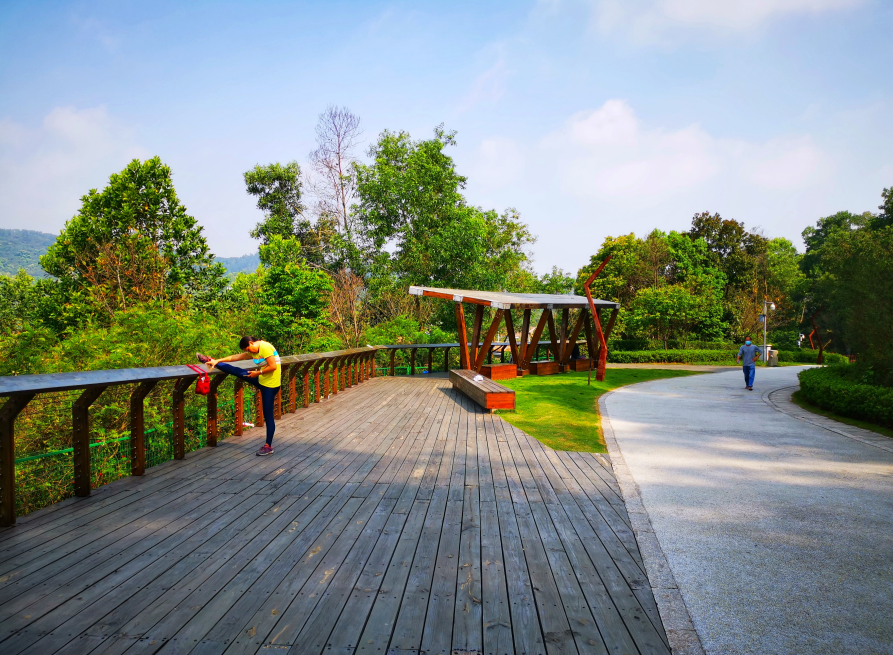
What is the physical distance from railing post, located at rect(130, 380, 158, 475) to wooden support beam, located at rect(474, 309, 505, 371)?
9722mm

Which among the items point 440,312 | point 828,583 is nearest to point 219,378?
point 828,583

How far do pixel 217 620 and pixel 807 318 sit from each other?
46549mm

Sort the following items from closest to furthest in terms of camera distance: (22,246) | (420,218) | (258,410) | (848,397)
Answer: (258,410)
(848,397)
(420,218)
(22,246)

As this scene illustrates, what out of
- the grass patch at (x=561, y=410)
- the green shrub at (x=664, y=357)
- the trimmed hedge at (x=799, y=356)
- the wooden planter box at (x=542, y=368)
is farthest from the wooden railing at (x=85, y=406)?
the trimmed hedge at (x=799, y=356)

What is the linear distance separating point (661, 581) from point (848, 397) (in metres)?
8.13

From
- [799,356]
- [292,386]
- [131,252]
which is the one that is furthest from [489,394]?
[799,356]

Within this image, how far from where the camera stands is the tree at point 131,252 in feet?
60.6

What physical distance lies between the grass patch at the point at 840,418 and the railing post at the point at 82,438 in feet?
31.7

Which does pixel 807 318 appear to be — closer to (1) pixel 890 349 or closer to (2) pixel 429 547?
(1) pixel 890 349

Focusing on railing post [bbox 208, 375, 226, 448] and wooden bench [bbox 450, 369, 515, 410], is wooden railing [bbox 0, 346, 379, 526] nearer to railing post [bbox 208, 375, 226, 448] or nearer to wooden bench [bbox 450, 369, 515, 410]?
railing post [bbox 208, 375, 226, 448]

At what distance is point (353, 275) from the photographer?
2177 centimetres

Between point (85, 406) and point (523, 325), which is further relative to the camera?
point (523, 325)

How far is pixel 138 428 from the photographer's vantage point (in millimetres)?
4398

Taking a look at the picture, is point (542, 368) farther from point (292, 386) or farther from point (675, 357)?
point (675, 357)
